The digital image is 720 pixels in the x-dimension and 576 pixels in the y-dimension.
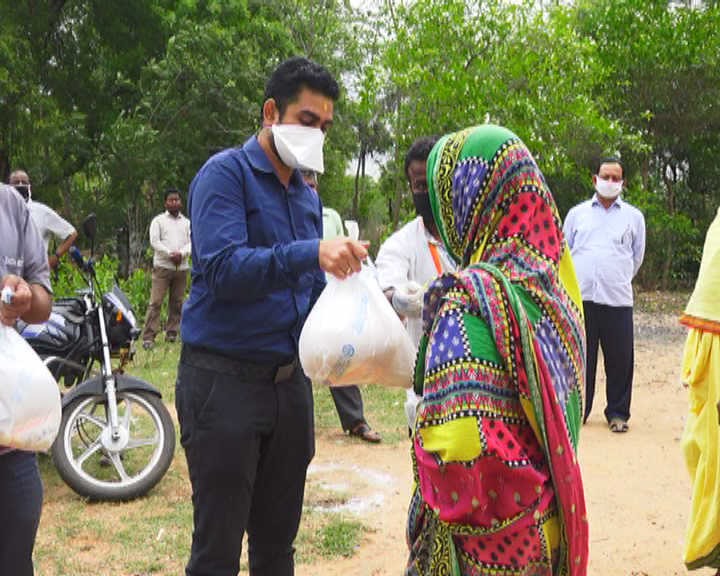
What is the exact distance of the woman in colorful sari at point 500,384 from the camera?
1805 mm

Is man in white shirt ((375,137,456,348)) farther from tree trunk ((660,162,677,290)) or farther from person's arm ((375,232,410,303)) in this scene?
tree trunk ((660,162,677,290))

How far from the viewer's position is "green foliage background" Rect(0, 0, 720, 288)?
43.9 ft

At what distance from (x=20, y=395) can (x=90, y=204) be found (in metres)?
17.8

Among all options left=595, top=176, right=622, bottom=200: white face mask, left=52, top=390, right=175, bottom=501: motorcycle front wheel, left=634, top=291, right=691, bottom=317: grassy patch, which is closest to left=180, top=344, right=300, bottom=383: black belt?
left=52, top=390, right=175, bottom=501: motorcycle front wheel

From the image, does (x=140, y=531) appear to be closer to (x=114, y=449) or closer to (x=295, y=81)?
(x=114, y=449)

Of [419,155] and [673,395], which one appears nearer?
[419,155]

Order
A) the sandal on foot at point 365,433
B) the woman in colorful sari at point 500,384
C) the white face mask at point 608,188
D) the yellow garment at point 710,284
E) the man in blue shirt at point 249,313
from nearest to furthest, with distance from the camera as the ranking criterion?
the woman in colorful sari at point 500,384 → the man in blue shirt at point 249,313 → the yellow garment at point 710,284 → the sandal on foot at point 365,433 → the white face mask at point 608,188

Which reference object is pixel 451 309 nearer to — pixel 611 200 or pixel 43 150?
pixel 611 200

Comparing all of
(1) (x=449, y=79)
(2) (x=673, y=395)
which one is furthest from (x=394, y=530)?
(1) (x=449, y=79)

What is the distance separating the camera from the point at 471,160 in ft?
6.52

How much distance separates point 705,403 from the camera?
332 centimetres

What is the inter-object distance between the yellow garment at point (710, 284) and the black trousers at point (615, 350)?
134 inches

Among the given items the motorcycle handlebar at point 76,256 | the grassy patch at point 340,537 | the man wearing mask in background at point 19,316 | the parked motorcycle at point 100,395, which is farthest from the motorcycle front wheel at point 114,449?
the man wearing mask in background at point 19,316

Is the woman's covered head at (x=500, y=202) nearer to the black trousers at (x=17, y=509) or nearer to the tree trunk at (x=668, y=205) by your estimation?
the black trousers at (x=17, y=509)
